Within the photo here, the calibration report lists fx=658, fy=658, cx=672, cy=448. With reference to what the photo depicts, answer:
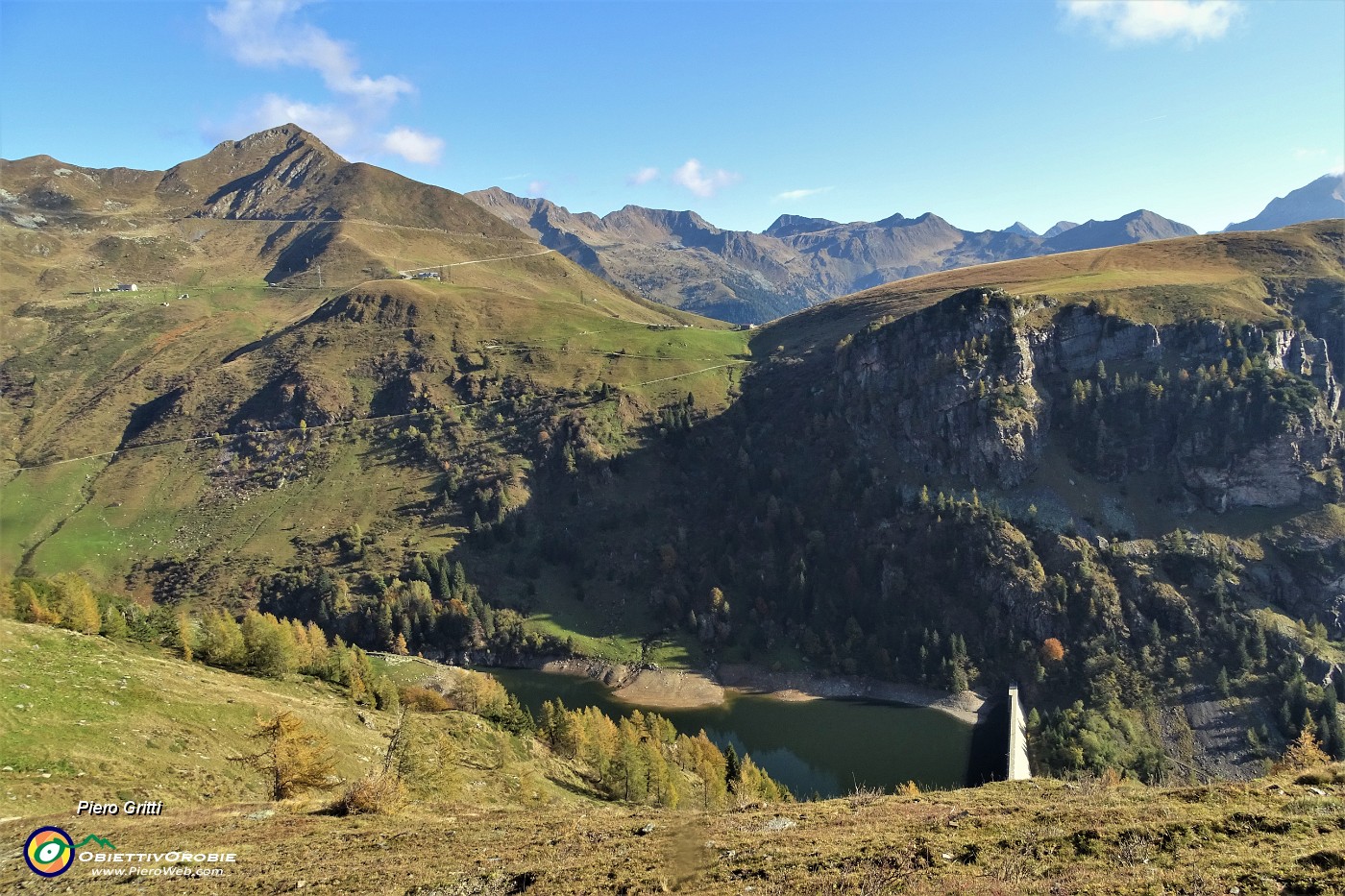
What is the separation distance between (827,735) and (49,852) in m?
106

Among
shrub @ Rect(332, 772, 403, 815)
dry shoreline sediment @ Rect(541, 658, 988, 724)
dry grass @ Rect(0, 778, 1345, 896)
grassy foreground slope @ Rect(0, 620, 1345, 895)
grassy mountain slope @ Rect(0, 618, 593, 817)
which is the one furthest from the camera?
dry shoreline sediment @ Rect(541, 658, 988, 724)

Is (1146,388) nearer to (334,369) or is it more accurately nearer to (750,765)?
(750,765)

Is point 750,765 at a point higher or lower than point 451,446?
lower

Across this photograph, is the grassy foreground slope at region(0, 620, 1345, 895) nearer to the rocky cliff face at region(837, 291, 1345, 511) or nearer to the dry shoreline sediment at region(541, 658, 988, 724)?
the dry shoreline sediment at region(541, 658, 988, 724)

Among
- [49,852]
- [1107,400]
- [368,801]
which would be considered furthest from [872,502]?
[49,852]

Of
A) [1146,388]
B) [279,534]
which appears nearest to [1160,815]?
[1146,388]

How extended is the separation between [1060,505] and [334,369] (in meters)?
195

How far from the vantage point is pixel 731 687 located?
129250mm

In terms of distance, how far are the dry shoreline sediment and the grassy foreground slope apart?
285 feet

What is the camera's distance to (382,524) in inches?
6166

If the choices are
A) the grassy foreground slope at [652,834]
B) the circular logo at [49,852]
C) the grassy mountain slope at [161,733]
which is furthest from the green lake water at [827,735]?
the circular logo at [49,852]

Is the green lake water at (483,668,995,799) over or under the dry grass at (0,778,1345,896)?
under

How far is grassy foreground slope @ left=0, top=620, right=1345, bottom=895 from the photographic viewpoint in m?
20.0

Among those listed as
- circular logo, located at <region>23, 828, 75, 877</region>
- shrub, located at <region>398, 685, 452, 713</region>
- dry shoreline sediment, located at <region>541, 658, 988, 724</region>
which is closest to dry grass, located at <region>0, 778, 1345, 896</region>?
circular logo, located at <region>23, 828, 75, 877</region>
